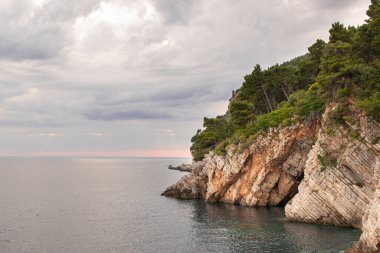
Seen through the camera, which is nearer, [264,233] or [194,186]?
[264,233]

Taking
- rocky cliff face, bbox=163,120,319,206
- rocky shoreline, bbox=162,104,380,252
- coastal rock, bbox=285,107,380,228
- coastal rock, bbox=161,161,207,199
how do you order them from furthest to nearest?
coastal rock, bbox=161,161,207,199
rocky cliff face, bbox=163,120,319,206
coastal rock, bbox=285,107,380,228
rocky shoreline, bbox=162,104,380,252

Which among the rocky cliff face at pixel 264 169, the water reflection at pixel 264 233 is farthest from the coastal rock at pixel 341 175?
the rocky cliff face at pixel 264 169

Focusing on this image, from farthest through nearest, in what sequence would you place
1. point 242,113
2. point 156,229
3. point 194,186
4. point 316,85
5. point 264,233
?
point 194,186, point 242,113, point 316,85, point 156,229, point 264,233

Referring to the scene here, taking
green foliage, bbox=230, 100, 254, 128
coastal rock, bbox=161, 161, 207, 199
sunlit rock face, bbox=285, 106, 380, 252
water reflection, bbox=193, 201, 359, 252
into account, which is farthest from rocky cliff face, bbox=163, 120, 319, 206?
sunlit rock face, bbox=285, 106, 380, 252

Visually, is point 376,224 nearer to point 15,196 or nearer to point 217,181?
point 217,181

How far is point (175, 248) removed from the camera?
1750 inches

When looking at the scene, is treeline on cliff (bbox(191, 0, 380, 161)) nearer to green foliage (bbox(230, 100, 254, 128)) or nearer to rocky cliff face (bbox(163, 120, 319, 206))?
green foliage (bbox(230, 100, 254, 128))

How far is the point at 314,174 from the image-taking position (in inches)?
1957

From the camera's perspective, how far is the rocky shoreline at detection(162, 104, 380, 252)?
4297cm

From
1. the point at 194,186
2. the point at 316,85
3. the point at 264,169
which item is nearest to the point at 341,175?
the point at 264,169

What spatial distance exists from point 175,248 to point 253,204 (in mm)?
29448

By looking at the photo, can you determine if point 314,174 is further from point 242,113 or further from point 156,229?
point 242,113

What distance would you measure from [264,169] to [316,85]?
59.2 ft

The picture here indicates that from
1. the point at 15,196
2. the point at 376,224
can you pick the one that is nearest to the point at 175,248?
the point at 376,224
